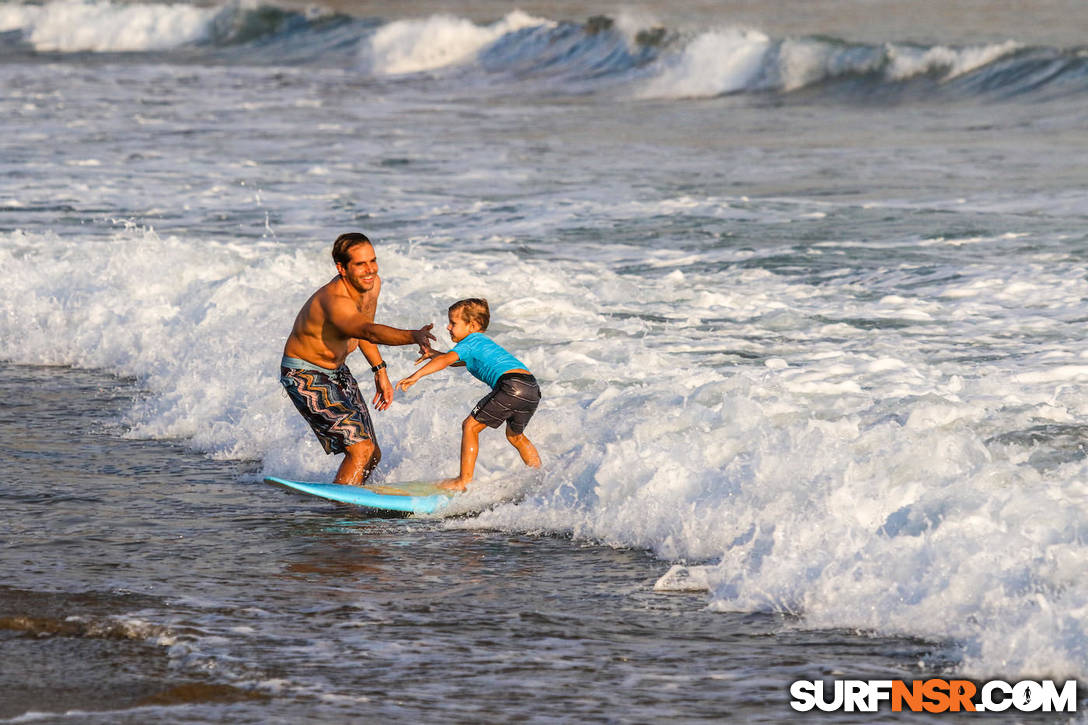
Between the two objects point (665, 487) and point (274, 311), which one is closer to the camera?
point (665, 487)

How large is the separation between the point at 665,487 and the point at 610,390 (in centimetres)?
198

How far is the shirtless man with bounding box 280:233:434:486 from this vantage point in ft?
25.5

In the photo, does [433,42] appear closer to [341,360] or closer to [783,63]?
[783,63]

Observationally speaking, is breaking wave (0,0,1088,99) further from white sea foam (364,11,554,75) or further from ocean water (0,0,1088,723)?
ocean water (0,0,1088,723)

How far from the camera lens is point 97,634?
582cm

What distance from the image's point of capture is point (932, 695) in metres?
5.32

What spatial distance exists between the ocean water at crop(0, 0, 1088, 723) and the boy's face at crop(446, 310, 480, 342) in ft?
3.00

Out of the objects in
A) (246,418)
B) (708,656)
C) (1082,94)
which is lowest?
(708,656)

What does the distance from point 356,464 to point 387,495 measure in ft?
1.30

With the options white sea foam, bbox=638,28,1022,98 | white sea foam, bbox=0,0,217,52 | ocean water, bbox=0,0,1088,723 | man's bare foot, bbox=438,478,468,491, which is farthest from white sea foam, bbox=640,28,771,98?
man's bare foot, bbox=438,478,468,491

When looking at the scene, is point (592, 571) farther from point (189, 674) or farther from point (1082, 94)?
point (1082, 94)

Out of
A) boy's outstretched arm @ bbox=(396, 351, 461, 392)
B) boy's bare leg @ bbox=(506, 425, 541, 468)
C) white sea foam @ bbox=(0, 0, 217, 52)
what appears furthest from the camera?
white sea foam @ bbox=(0, 0, 217, 52)

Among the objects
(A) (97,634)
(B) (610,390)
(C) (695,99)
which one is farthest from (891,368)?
(C) (695,99)

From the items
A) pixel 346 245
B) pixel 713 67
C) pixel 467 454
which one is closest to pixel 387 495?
pixel 467 454
